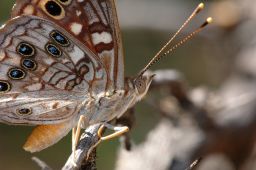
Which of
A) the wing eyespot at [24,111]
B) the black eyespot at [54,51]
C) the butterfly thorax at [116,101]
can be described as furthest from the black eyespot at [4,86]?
the butterfly thorax at [116,101]

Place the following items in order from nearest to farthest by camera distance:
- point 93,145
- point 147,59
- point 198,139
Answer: point 93,145, point 198,139, point 147,59

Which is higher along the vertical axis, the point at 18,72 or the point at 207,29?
the point at 18,72

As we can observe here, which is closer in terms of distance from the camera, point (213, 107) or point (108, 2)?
point (108, 2)

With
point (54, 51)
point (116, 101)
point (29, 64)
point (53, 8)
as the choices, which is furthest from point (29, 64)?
point (116, 101)

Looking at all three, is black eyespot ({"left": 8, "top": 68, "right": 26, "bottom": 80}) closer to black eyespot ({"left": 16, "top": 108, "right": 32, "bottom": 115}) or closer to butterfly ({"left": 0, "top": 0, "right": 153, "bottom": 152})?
butterfly ({"left": 0, "top": 0, "right": 153, "bottom": 152})

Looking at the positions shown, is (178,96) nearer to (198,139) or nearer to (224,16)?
(198,139)

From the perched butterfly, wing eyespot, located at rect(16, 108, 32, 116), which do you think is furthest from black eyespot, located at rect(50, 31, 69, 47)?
wing eyespot, located at rect(16, 108, 32, 116)

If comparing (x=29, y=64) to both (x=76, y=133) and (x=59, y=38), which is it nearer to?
(x=59, y=38)

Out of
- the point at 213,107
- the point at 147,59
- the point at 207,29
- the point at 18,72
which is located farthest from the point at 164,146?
the point at 147,59
